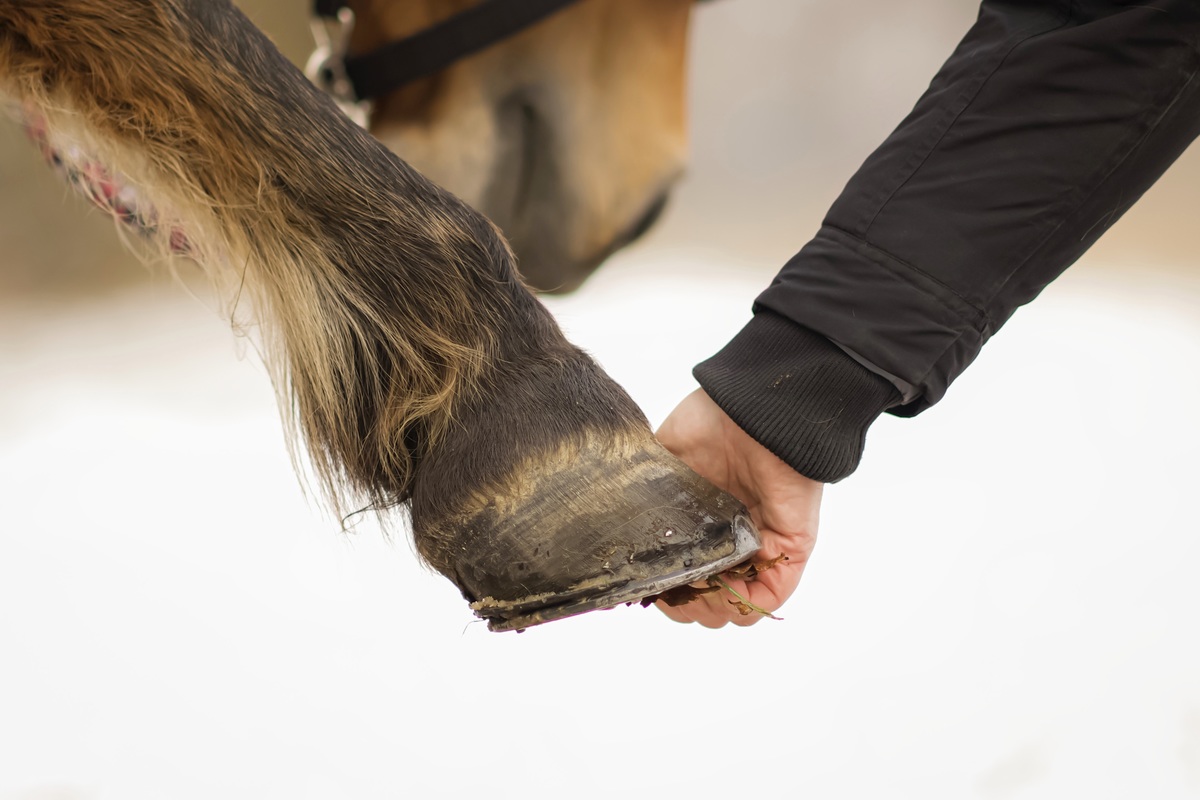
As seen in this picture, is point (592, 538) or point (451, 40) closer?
point (592, 538)

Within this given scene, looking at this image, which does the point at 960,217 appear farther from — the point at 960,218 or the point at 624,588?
the point at 624,588

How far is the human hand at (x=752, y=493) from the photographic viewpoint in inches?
15.4

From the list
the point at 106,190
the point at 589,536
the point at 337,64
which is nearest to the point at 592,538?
the point at 589,536

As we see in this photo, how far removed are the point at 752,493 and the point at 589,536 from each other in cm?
11

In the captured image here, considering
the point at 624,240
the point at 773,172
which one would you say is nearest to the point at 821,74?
the point at 773,172

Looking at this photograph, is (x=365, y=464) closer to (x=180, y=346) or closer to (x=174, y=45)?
(x=174, y=45)

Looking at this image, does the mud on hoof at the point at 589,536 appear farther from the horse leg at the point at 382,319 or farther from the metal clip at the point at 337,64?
the metal clip at the point at 337,64

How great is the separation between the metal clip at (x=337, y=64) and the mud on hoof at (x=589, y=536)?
297mm

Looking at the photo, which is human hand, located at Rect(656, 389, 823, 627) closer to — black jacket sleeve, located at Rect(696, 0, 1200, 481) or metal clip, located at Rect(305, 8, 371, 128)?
black jacket sleeve, located at Rect(696, 0, 1200, 481)

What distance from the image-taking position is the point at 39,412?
0.87 m

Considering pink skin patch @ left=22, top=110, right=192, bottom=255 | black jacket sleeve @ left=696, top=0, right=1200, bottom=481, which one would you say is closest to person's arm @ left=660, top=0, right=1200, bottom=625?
black jacket sleeve @ left=696, top=0, right=1200, bottom=481

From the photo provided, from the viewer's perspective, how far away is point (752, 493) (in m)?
0.41

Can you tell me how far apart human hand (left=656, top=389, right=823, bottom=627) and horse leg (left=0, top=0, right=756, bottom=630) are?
0.05 m

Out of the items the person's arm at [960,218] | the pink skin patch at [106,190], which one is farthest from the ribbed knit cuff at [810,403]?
the pink skin patch at [106,190]
